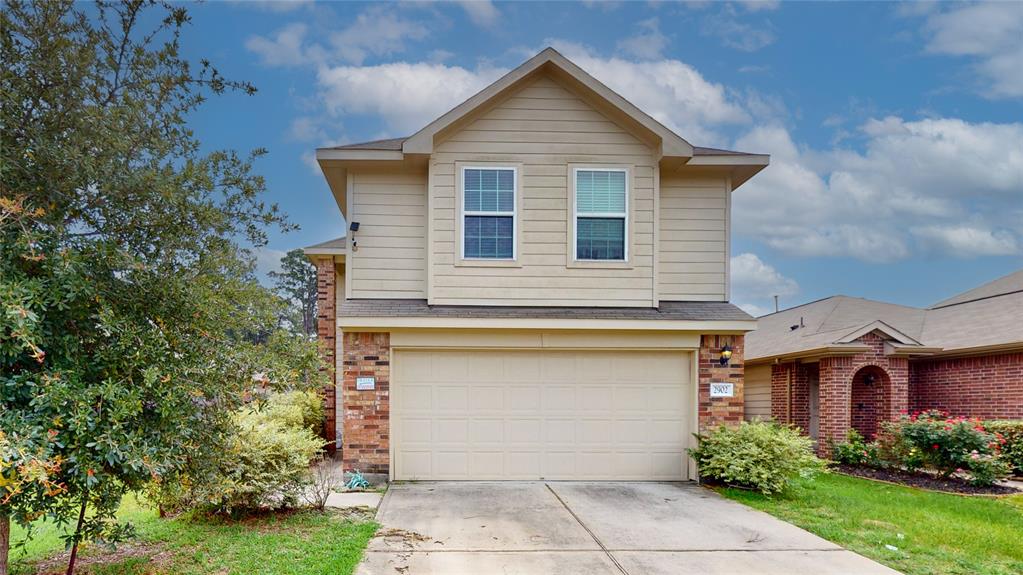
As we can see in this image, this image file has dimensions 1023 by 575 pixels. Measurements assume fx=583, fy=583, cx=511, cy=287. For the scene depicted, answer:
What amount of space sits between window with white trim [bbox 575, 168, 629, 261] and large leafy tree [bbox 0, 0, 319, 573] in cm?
543

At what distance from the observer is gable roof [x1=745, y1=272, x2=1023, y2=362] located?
1157 cm

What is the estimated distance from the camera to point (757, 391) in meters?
14.8

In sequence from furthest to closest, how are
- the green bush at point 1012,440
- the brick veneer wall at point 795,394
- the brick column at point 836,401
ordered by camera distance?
the brick veneer wall at point 795,394 → the brick column at point 836,401 → the green bush at point 1012,440

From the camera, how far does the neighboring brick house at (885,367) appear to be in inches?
449

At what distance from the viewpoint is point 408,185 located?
368 inches

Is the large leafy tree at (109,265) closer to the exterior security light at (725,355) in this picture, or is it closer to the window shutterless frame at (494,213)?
the window shutterless frame at (494,213)

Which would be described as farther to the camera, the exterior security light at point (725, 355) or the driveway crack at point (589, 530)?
the exterior security light at point (725, 355)

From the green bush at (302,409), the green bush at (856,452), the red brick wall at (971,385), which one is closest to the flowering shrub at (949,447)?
the green bush at (856,452)

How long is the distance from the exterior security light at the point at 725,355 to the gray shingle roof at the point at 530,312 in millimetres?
495

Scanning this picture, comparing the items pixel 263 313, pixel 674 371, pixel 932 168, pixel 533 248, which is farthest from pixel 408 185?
pixel 932 168

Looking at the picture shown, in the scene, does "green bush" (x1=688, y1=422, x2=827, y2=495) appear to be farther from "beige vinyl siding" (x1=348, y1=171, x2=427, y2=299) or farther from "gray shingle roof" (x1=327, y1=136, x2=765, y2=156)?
"beige vinyl siding" (x1=348, y1=171, x2=427, y2=299)

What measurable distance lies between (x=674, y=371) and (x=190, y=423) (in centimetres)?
689

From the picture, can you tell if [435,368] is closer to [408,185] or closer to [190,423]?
[408,185]

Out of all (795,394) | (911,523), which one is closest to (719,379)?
(911,523)
